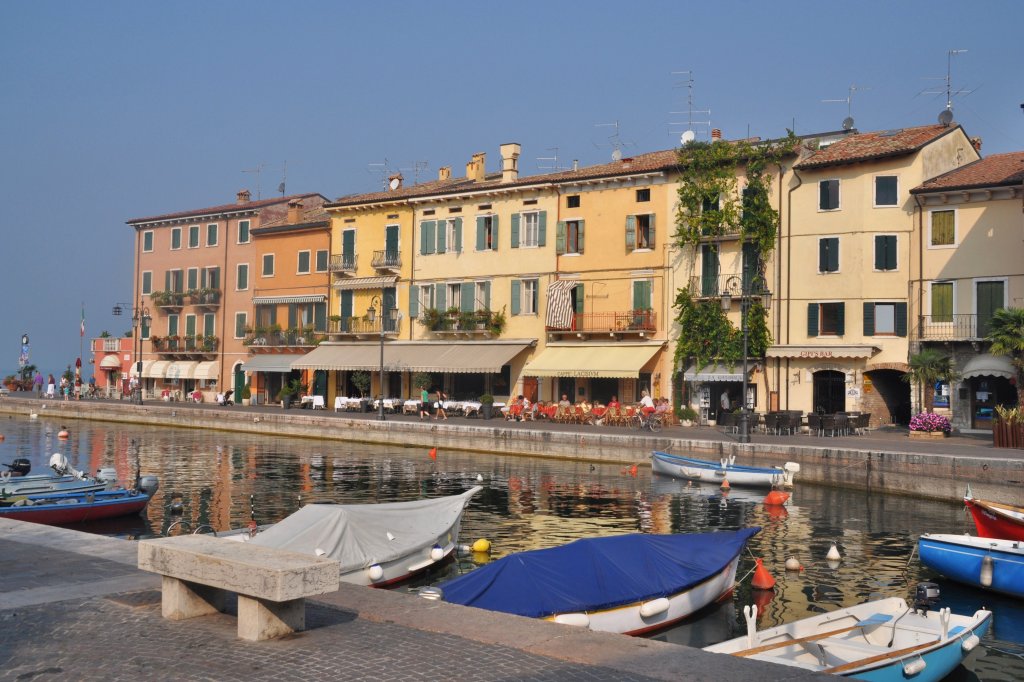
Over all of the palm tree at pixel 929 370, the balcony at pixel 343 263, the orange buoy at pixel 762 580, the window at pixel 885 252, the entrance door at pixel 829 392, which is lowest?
the orange buoy at pixel 762 580

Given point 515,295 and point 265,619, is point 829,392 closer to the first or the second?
point 515,295

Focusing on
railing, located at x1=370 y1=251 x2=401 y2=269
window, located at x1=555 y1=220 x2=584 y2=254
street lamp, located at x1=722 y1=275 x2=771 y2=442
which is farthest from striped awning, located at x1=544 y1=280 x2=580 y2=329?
railing, located at x1=370 y1=251 x2=401 y2=269

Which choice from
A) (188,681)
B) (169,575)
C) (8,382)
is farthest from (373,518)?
(8,382)

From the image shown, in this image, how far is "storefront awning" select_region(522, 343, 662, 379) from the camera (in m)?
43.6

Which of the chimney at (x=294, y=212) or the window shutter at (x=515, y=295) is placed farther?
the chimney at (x=294, y=212)

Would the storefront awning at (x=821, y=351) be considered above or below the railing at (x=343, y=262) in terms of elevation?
below

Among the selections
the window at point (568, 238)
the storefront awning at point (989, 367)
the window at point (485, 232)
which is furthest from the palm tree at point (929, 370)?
the window at point (485, 232)

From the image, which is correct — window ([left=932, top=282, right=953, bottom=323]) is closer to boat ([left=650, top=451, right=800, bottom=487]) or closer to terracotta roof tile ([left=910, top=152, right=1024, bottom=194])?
terracotta roof tile ([left=910, top=152, right=1024, bottom=194])

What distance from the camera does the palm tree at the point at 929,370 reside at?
3712 centimetres

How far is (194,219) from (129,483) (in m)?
36.9

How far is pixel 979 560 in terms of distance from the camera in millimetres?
17266

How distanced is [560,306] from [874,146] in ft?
49.9

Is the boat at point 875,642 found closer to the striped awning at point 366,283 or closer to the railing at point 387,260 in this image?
the railing at point 387,260

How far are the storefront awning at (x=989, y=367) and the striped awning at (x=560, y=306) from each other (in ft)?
56.9
